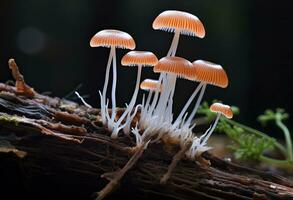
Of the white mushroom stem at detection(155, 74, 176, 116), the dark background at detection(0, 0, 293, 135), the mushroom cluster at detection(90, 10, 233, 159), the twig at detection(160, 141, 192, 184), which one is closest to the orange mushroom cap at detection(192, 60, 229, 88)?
the mushroom cluster at detection(90, 10, 233, 159)

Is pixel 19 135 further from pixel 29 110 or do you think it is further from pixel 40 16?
pixel 40 16

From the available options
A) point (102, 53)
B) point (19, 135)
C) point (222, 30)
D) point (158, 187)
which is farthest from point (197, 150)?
point (222, 30)

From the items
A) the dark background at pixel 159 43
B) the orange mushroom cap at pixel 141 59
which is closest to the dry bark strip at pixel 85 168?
the orange mushroom cap at pixel 141 59

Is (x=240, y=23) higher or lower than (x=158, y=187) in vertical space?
higher

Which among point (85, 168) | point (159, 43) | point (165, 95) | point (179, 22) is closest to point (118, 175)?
point (85, 168)

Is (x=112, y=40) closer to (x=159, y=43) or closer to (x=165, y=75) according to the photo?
(x=165, y=75)

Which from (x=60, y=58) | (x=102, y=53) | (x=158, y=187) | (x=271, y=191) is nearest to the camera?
(x=158, y=187)

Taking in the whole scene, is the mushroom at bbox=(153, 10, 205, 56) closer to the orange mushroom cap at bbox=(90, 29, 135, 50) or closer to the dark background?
the orange mushroom cap at bbox=(90, 29, 135, 50)
